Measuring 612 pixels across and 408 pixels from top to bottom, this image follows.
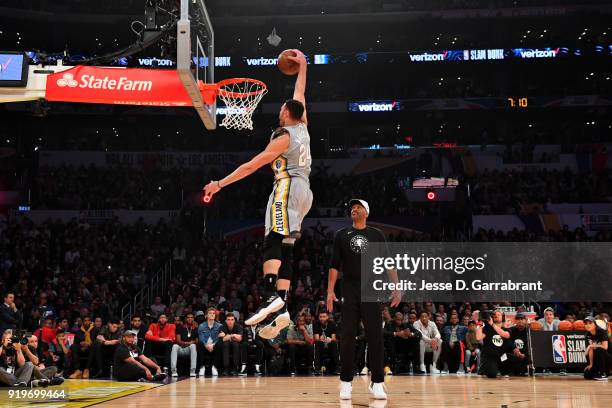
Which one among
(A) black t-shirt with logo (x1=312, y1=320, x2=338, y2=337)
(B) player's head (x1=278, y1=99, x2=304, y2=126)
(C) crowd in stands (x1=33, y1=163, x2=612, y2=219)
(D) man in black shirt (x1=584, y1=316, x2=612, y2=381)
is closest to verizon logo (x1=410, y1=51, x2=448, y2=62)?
(C) crowd in stands (x1=33, y1=163, x2=612, y2=219)

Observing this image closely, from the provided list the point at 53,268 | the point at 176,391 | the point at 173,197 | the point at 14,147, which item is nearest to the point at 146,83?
the point at 176,391

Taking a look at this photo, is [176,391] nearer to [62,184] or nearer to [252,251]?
[252,251]

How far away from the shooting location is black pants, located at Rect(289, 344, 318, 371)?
47.6 ft

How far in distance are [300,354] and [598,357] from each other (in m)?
6.12

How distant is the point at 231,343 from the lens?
1439 cm

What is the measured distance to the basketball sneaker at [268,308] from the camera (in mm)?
5156

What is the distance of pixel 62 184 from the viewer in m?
27.5

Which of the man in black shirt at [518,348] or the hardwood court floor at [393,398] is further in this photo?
the man in black shirt at [518,348]

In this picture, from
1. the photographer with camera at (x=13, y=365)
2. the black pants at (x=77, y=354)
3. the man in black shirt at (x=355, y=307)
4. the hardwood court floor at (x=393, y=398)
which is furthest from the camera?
the black pants at (x=77, y=354)

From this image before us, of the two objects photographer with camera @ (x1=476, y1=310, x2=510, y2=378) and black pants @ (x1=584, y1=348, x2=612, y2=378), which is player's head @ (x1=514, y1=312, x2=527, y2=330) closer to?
photographer with camera @ (x1=476, y1=310, x2=510, y2=378)

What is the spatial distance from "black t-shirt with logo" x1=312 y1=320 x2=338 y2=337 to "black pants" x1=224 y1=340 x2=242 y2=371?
1778 mm

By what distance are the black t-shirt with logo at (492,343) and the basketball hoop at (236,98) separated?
22.6ft

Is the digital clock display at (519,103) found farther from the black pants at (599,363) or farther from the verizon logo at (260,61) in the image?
the black pants at (599,363)

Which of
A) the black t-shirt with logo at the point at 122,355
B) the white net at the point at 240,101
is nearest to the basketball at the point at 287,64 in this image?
the white net at the point at 240,101
